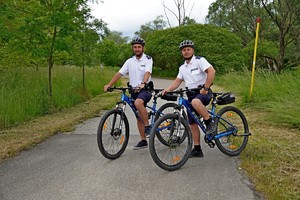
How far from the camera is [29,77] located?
10625 millimetres

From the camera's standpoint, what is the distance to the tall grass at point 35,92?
7.61 meters

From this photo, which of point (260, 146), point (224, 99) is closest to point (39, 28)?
point (224, 99)

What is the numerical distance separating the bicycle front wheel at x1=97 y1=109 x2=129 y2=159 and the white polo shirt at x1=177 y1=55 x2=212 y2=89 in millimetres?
1183

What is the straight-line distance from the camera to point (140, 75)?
530cm

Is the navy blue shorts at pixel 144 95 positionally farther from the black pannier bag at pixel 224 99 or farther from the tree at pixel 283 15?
the tree at pixel 283 15

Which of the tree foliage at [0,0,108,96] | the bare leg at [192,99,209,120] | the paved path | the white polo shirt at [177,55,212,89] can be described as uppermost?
the tree foliage at [0,0,108,96]

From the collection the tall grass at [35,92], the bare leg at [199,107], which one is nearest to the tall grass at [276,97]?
the bare leg at [199,107]

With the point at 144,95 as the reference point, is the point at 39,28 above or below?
above

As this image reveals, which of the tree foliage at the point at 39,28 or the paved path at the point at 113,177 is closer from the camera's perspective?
the paved path at the point at 113,177

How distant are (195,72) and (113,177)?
1.96m

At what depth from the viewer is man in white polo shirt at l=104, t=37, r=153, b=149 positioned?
5.12 m

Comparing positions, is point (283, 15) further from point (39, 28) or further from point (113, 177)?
point (113, 177)

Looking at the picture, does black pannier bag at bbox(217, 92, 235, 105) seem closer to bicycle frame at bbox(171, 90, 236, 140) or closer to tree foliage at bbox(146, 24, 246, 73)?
bicycle frame at bbox(171, 90, 236, 140)

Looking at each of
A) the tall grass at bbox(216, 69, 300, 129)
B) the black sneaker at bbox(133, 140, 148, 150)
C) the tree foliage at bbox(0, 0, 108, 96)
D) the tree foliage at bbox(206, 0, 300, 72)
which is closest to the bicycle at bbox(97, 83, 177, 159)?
the black sneaker at bbox(133, 140, 148, 150)
